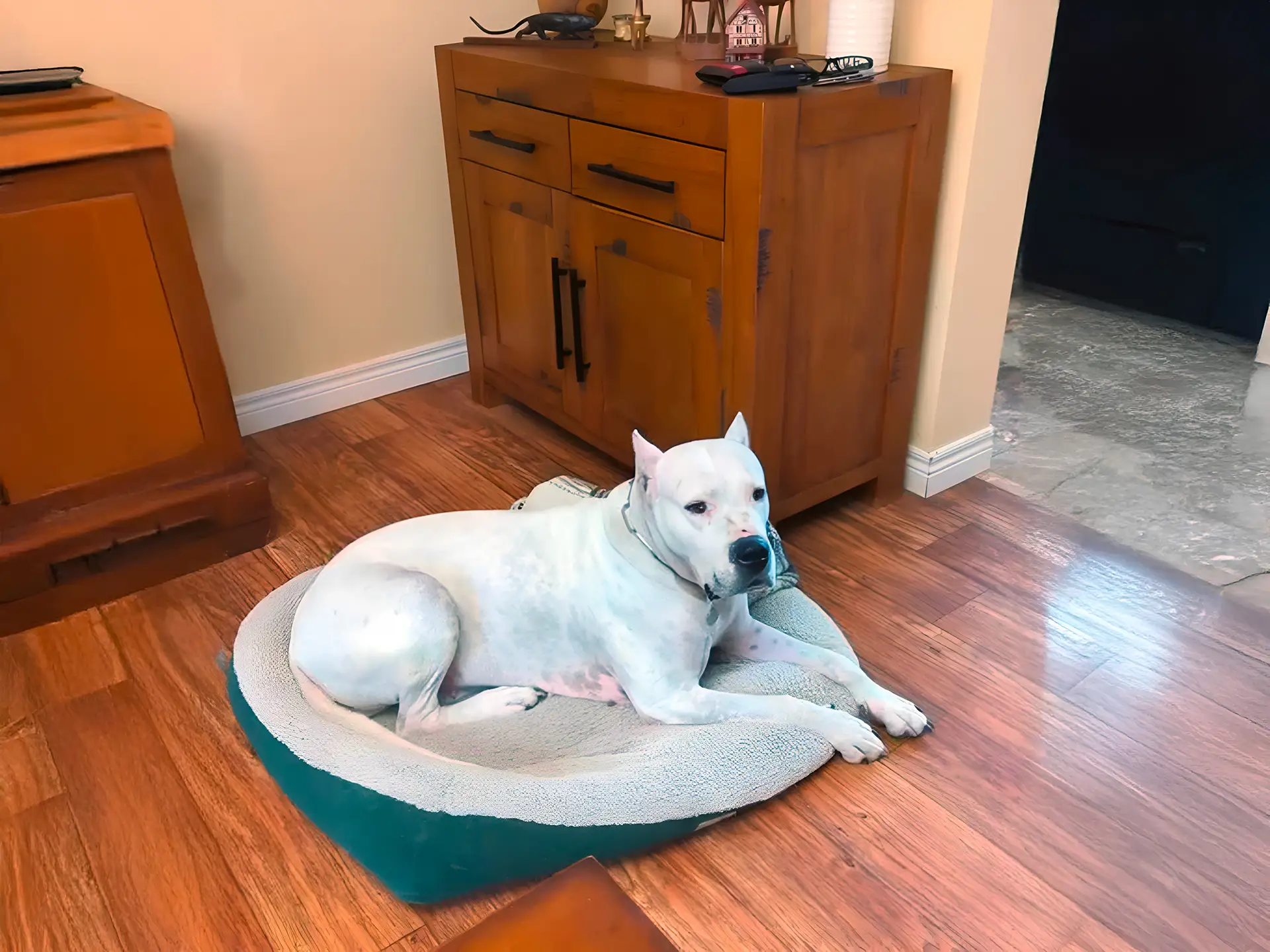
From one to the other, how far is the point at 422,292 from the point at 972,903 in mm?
2184

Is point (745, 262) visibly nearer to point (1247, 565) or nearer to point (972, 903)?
point (972, 903)

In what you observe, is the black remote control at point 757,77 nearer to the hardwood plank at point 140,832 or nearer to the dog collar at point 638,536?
the dog collar at point 638,536

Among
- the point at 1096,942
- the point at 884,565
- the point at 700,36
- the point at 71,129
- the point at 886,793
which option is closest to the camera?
the point at 1096,942

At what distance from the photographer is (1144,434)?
2512mm

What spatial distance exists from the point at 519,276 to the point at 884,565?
44.1 inches

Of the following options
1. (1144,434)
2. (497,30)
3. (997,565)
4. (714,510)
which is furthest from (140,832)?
(1144,434)

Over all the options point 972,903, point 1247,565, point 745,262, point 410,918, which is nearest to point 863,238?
point 745,262

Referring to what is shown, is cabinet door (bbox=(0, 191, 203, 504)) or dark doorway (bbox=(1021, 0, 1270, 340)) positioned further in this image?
dark doorway (bbox=(1021, 0, 1270, 340))

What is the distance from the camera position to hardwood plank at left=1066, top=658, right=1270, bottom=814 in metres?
1.47

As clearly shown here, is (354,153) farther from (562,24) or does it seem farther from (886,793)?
(886,793)

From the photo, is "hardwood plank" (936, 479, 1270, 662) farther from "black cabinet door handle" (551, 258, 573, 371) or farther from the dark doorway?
the dark doorway

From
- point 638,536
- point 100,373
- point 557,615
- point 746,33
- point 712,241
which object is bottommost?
point 557,615

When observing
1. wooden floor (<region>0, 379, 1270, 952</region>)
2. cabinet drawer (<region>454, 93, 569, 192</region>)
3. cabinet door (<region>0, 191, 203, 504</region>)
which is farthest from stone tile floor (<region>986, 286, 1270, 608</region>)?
cabinet door (<region>0, 191, 203, 504</region>)

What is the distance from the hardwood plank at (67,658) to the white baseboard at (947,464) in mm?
1699
